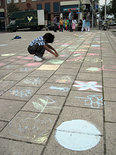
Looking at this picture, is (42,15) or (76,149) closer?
(76,149)

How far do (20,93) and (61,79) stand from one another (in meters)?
1.14

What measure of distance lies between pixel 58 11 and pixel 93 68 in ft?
137

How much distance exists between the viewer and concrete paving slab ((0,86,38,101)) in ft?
10.8

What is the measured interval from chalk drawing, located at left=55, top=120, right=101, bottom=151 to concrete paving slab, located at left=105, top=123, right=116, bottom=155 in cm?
11

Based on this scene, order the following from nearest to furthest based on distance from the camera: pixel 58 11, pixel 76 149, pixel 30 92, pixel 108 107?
pixel 76 149, pixel 108 107, pixel 30 92, pixel 58 11

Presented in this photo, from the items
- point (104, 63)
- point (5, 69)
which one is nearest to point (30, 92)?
point (5, 69)

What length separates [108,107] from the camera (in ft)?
9.34

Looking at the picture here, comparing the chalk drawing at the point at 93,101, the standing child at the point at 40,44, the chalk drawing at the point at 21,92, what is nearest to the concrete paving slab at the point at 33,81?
the chalk drawing at the point at 21,92

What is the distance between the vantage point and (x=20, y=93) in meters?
3.50

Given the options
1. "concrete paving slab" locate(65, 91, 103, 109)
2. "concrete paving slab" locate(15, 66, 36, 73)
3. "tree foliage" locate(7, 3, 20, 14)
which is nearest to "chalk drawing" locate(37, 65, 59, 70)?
"concrete paving slab" locate(15, 66, 36, 73)

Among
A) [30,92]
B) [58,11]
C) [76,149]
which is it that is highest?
[58,11]

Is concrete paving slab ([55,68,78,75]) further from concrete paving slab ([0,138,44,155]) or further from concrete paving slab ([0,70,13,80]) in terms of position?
concrete paving slab ([0,138,44,155])

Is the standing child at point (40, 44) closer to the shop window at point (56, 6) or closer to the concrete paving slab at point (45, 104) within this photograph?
the concrete paving slab at point (45, 104)

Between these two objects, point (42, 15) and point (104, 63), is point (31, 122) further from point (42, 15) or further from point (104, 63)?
point (42, 15)
